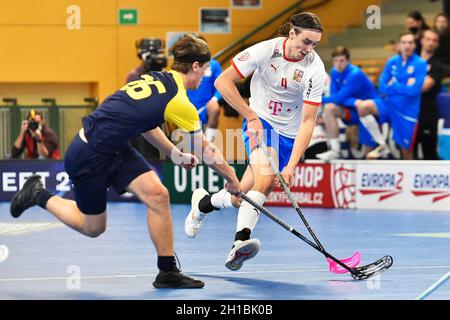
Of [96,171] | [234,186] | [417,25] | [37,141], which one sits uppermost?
[417,25]

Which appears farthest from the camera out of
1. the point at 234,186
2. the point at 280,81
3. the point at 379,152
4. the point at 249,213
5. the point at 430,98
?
the point at 379,152

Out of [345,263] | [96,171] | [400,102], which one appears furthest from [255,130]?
[400,102]

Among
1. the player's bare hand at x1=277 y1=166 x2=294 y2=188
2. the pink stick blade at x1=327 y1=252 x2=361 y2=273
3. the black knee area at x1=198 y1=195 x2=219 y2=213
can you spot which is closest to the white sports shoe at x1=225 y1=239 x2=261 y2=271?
the player's bare hand at x1=277 y1=166 x2=294 y2=188

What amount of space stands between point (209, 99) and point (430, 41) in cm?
280

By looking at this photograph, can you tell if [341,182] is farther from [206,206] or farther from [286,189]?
[286,189]

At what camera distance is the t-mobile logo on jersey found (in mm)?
8297

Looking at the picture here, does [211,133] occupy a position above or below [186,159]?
below

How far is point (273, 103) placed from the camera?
326 inches

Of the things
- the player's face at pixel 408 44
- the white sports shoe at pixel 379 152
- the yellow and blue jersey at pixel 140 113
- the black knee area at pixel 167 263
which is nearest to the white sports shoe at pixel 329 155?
the white sports shoe at pixel 379 152

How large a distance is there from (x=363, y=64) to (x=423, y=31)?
2549mm

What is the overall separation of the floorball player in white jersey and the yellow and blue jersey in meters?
1.18

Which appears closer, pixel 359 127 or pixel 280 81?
pixel 280 81

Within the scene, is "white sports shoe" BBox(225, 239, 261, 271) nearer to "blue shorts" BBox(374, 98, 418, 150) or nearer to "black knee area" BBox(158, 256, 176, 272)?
"black knee area" BBox(158, 256, 176, 272)

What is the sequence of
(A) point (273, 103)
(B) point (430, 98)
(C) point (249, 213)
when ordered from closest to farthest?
(C) point (249, 213), (A) point (273, 103), (B) point (430, 98)
